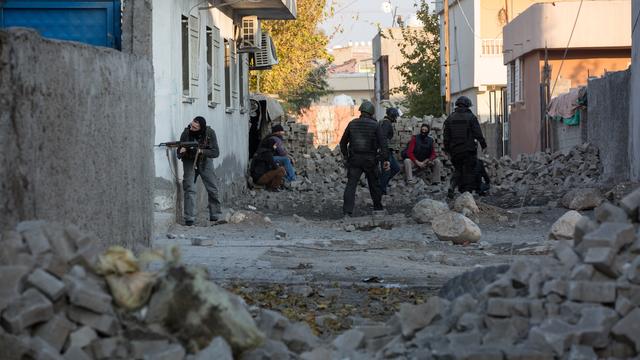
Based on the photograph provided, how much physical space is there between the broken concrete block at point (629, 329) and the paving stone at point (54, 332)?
2.76 m

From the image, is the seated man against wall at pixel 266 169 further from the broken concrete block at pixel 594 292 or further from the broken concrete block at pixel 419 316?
the broken concrete block at pixel 594 292

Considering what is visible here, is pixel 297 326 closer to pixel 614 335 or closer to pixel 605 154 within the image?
pixel 614 335

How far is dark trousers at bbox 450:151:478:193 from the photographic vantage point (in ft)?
60.7

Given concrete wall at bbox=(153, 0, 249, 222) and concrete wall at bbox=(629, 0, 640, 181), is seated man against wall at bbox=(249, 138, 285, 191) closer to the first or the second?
concrete wall at bbox=(153, 0, 249, 222)

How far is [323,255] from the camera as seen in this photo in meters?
11.9

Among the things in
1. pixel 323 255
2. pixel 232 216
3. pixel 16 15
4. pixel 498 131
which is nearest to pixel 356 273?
pixel 323 255

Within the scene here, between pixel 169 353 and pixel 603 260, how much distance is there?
2363mm

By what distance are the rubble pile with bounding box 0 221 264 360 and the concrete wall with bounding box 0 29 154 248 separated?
0.92 metres

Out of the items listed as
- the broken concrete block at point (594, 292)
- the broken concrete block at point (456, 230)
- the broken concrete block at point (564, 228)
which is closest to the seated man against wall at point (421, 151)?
the broken concrete block at point (456, 230)

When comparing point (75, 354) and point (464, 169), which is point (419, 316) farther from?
point (464, 169)

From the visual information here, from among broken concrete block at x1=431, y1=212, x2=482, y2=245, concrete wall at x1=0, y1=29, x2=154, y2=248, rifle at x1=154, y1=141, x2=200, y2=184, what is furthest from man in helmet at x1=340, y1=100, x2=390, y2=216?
concrete wall at x1=0, y1=29, x2=154, y2=248

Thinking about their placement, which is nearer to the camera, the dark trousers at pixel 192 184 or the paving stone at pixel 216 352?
the paving stone at pixel 216 352

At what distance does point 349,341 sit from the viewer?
643 cm

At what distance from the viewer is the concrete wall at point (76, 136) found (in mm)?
6828
